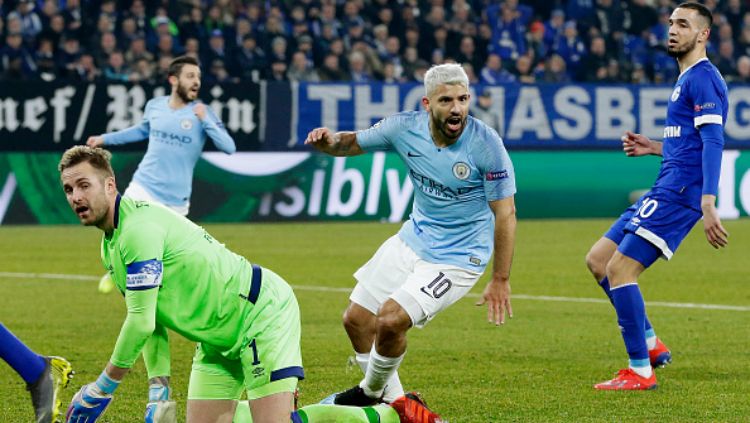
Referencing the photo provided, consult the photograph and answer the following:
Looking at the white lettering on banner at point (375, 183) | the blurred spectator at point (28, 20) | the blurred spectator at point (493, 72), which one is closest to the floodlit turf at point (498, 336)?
the white lettering on banner at point (375, 183)

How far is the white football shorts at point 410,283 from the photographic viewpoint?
25.1 feet

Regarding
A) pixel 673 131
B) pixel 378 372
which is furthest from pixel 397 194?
pixel 378 372

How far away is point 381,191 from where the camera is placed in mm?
22844

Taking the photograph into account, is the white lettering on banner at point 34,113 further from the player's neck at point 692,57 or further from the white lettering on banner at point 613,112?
the player's neck at point 692,57

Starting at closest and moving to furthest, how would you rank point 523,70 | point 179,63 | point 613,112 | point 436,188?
point 436,188 → point 179,63 → point 613,112 → point 523,70

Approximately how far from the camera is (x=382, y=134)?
8.10 m

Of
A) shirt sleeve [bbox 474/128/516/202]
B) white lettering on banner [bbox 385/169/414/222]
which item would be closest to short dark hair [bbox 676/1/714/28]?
shirt sleeve [bbox 474/128/516/202]

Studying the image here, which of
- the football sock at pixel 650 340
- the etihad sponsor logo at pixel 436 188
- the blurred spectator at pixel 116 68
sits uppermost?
the etihad sponsor logo at pixel 436 188

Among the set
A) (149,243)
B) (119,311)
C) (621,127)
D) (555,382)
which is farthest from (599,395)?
(621,127)

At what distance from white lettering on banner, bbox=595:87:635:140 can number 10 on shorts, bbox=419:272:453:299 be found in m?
17.7

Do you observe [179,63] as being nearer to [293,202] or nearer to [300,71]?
[293,202]

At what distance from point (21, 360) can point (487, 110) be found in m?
18.3

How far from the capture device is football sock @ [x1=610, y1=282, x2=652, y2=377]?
906cm

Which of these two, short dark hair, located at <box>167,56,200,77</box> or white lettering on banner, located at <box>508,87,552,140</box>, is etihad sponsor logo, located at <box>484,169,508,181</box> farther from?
white lettering on banner, located at <box>508,87,552,140</box>
